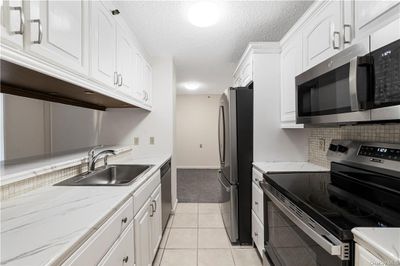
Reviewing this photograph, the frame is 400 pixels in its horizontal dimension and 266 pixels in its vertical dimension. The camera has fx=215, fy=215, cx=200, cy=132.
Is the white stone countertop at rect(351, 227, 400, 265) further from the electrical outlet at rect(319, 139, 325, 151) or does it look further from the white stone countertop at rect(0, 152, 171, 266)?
the electrical outlet at rect(319, 139, 325, 151)

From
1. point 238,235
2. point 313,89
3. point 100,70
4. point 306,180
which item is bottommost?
point 238,235

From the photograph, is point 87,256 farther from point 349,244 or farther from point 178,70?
point 178,70

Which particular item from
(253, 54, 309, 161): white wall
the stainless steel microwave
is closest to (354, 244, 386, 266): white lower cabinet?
the stainless steel microwave

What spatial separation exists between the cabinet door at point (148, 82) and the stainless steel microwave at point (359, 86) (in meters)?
1.95

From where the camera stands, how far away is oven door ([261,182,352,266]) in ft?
2.59

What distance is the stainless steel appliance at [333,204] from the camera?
0.82m

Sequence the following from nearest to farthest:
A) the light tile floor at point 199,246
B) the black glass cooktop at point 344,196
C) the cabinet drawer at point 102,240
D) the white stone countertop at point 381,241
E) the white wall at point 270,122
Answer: the white stone countertop at point 381,241, the cabinet drawer at point 102,240, the black glass cooktop at point 344,196, the light tile floor at point 199,246, the white wall at point 270,122

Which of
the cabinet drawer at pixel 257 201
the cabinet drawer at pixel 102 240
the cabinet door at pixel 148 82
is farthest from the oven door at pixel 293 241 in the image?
the cabinet door at pixel 148 82

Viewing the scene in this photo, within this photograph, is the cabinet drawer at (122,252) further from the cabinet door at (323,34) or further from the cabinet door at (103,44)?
the cabinet door at (323,34)

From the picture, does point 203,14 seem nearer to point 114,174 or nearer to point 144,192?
point 144,192

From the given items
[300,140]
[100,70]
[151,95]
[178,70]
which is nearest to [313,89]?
[300,140]

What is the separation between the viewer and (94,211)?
92 centimetres

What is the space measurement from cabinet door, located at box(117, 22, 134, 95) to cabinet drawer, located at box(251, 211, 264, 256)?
1.73 meters

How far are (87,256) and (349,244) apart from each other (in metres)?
0.92
